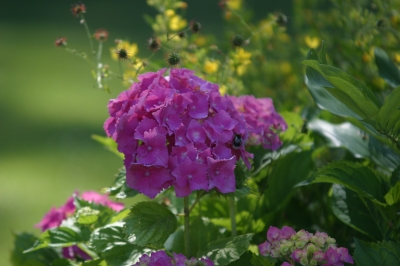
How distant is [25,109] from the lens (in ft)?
11.5

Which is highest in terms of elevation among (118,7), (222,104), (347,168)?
(222,104)

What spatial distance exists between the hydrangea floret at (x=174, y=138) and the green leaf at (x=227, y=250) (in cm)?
10

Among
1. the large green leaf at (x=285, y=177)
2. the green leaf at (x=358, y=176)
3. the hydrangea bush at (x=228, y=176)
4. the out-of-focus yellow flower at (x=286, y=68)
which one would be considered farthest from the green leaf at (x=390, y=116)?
the out-of-focus yellow flower at (x=286, y=68)

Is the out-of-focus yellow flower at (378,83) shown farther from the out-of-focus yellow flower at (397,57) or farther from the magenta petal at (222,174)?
the magenta petal at (222,174)

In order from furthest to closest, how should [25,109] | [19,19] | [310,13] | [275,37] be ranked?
[19,19] < [25,109] < [275,37] < [310,13]

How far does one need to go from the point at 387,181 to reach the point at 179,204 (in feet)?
1.58

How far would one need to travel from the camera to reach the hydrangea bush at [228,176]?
98cm

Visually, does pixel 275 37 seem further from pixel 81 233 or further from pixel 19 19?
pixel 19 19

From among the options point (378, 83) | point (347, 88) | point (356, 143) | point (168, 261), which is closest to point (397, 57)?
point (378, 83)

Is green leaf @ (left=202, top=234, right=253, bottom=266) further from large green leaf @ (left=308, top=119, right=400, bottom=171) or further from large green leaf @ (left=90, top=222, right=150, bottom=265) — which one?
large green leaf @ (left=308, top=119, right=400, bottom=171)

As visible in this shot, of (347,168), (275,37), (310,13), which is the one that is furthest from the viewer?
(275,37)

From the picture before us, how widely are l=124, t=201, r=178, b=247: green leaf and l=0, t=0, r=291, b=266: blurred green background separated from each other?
2.75 ft

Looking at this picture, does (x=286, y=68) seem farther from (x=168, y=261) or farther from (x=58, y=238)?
(x=168, y=261)

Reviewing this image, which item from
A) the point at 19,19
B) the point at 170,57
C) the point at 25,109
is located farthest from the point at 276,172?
the point at 19,19
